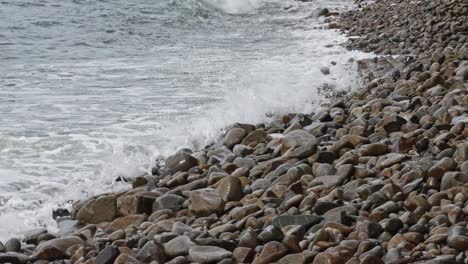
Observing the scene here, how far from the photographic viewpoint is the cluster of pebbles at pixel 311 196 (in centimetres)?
370

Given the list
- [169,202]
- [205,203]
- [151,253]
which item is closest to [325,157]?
[205,203]

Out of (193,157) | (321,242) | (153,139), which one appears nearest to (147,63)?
(153,139)

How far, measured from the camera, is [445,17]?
10703mm

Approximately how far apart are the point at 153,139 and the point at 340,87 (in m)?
2.64

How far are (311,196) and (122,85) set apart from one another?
5.19 meters

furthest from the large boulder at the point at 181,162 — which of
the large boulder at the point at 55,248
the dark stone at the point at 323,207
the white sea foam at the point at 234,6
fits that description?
the white sea foam at the point at 234,6

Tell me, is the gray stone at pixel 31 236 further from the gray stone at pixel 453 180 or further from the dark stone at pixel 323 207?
the gray stone at pixel 453 180

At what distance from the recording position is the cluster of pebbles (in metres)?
3.70

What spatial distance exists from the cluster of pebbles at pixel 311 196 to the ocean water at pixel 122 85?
39 cm

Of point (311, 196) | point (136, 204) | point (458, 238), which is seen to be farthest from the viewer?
point (136, 204)

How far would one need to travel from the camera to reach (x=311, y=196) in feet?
14.5

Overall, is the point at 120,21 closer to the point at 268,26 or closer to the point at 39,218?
the point at 268,26

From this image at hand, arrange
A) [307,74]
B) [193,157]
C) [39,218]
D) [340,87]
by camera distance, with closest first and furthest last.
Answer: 1. [39,218]
2. [193,157]
3. [340,87]
4. [307,74]

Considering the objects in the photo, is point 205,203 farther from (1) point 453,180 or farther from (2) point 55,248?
(1) point 453,180
